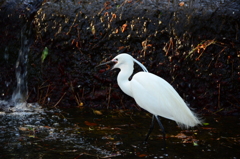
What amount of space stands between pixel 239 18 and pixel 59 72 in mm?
3066

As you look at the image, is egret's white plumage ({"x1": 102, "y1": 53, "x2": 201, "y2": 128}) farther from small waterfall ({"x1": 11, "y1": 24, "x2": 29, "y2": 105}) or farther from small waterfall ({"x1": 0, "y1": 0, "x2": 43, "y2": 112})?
small waterfall ({"x1": 11, "y1": 24, "x2": 29, "y2": 105})

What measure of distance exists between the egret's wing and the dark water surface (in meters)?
0.31

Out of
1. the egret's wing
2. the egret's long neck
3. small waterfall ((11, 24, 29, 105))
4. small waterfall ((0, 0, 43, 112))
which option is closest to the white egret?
the egret's wing

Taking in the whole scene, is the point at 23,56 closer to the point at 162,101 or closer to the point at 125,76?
the point at 125,76

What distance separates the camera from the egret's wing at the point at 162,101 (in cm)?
411

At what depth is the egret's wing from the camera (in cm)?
411

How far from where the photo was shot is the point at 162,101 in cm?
412

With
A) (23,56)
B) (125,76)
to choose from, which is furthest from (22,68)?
(125,76)

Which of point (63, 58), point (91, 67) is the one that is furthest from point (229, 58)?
point (63, 58)

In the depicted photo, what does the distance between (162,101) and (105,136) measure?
0.82m

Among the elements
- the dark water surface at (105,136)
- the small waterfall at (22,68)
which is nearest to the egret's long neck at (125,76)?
the dark water surface at (105,136)

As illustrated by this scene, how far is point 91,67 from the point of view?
6.00m

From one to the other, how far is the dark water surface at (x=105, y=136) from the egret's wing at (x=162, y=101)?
0.31 m

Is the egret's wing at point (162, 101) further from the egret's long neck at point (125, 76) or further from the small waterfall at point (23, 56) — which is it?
the small waterfall at point (23, 56)
